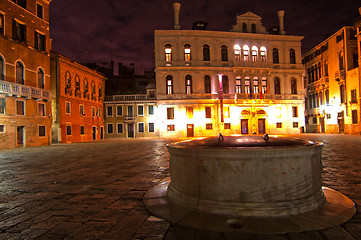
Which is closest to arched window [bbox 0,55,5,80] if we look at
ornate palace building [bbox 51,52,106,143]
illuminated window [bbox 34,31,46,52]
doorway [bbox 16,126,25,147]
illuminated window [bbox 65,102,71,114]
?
illuminated window [bbox 34,31,46,52]

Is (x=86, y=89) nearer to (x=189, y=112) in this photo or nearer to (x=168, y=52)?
(x=168, y=52)

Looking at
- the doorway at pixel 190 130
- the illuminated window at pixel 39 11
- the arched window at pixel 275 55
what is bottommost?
the doorway at pixel 190 130

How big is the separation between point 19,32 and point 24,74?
3633mm

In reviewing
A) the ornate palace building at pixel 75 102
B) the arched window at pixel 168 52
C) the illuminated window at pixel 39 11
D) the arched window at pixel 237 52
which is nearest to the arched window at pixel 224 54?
the arched window at pixel 237 52

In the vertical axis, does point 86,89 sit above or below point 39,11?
below

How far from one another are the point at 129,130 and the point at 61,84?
11.4 metres

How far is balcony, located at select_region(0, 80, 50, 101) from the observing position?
59.3 feet

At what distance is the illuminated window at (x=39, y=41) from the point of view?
21608 mm

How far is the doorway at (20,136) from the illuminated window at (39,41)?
756 centimetres

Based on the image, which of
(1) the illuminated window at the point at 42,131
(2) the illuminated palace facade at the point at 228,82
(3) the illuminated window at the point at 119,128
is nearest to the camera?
(1) the illuminated window at the point at 42,131

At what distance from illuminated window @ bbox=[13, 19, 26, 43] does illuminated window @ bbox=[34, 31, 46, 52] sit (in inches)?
44.2

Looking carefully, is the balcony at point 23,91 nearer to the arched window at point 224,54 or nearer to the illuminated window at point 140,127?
the illuminated window at point 140,127

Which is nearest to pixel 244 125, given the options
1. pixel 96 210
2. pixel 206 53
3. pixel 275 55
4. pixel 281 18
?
pixel 206 53

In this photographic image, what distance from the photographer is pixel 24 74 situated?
20188 millimetres
